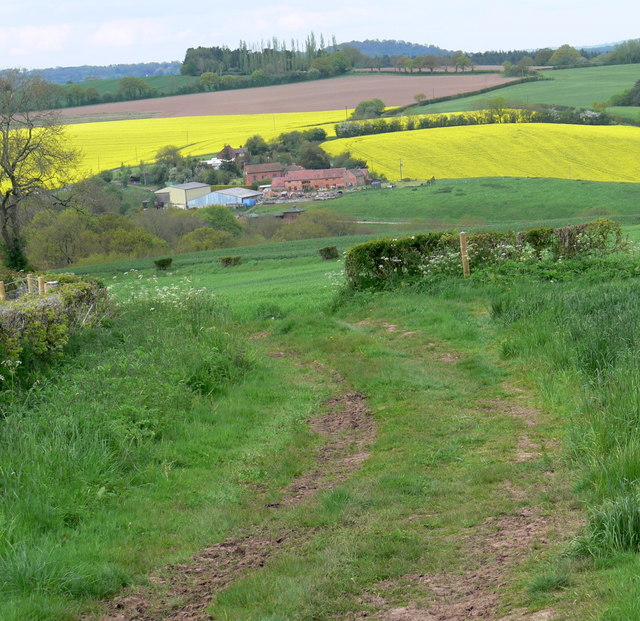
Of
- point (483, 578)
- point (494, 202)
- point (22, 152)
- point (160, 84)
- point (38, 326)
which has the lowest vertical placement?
point (494, 202)

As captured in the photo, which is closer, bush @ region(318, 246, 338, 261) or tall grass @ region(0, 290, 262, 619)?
tall grass @ region(0, 290, 262, 619)

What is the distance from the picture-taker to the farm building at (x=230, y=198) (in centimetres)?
9119

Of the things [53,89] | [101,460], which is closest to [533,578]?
[101,460]

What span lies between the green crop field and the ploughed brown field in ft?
23.5

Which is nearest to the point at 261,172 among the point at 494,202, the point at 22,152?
the point at 494,202

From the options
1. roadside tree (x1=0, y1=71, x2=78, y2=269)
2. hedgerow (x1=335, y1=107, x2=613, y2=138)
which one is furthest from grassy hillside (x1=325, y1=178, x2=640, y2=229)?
hedgerow (x1=335, y1=107, x2=613, y2=138)

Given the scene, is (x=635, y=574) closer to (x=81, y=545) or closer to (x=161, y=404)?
(x=81, y=545)

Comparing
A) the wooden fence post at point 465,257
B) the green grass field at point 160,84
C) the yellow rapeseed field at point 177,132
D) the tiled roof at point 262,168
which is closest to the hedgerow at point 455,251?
the wooden fence post at point 465,257

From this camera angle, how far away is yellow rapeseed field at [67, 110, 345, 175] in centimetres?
10288

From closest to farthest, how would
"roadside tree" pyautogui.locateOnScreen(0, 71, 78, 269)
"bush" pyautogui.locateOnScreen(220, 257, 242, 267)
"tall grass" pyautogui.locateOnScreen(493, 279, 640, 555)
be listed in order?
"tall grass" pyautogui.locateOnScreen(493, 279, 640, 555) → "bush" pyautogui.locateOnScreen(220, 257, 242, 267) → "roadside tree" pyautogui.locateOnScreen(0, 71, 78, 269)

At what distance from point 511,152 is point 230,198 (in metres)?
32.4

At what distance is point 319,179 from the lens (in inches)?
3600

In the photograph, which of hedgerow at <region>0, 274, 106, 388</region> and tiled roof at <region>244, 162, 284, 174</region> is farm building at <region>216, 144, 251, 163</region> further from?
hedgerow at <region>0, 274, 106, 388</region>

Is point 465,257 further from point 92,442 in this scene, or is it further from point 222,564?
point 222,564
